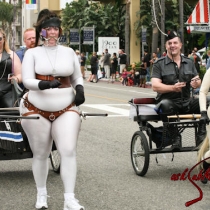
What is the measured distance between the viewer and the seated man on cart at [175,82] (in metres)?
8.37

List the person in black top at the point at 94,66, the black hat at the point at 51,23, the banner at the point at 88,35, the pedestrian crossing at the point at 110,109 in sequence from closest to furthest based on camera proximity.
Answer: the black hat at the point at 51,23
the pedestrian crossing at the point at 110,109
the person in black top at the point at 94,66
the banner at the point at 88,35

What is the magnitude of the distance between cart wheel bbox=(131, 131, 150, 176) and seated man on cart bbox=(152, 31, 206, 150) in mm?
342

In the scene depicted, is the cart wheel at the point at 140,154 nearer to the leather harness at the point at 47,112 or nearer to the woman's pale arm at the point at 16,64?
the woman's pale arm at the point at 16,64

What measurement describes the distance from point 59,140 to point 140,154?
251 cm

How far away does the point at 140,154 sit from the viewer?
861 cm

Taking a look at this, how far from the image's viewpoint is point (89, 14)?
6141 centimetres

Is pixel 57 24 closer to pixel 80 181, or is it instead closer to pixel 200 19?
pixel 80 181

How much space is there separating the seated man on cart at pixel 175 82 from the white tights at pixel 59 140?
2.22 meters

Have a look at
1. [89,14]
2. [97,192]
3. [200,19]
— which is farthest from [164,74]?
[89,14]

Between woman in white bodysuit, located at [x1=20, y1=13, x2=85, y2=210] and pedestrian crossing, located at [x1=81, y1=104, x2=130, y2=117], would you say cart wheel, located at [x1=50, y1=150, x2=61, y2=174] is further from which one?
pedestrian crossing, located at [x1=81, y1=104, x2=130, y2=117]

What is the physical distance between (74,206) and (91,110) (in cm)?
1243

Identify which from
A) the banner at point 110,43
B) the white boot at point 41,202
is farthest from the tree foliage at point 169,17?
the white boot at point 41,202

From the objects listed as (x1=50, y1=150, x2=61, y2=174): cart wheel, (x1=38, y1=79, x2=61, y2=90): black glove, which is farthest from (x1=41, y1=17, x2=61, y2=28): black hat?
(x1=50, y1=150, x2=61, y2=174): cart wheel

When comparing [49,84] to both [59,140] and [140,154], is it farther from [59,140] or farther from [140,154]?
[140,154]
